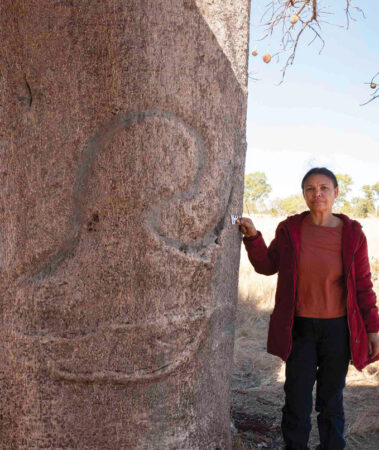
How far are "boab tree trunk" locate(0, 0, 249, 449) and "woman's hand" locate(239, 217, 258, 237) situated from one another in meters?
0.33

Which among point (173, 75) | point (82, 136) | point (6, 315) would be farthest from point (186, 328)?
A: point (173, 75)

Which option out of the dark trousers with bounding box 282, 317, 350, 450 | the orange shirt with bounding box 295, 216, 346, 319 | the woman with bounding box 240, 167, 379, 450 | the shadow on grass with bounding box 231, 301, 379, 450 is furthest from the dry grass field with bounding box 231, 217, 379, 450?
the orange shirt with bounding box 295, 216, 346, 319

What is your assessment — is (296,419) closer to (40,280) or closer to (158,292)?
(158,292)

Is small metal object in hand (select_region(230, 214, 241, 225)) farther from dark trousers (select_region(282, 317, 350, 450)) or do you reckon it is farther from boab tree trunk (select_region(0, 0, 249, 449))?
dark trousers (select_region(282, 317, 350, 450))

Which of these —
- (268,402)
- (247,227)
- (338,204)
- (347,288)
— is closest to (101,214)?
(247,227)

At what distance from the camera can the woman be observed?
2.48 m

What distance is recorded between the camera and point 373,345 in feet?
8.21

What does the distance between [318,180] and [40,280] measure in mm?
1451

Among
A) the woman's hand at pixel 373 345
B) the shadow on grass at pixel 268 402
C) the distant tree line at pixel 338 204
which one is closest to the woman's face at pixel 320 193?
the woman's hand at pixel 373 345

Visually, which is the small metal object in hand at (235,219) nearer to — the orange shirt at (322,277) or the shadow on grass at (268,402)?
the orange shirt at (322,277)

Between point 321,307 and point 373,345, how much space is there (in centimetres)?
33

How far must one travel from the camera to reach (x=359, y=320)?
2.48 meters

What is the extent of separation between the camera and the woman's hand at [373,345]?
2.50m

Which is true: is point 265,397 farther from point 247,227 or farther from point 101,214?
point 101,214
